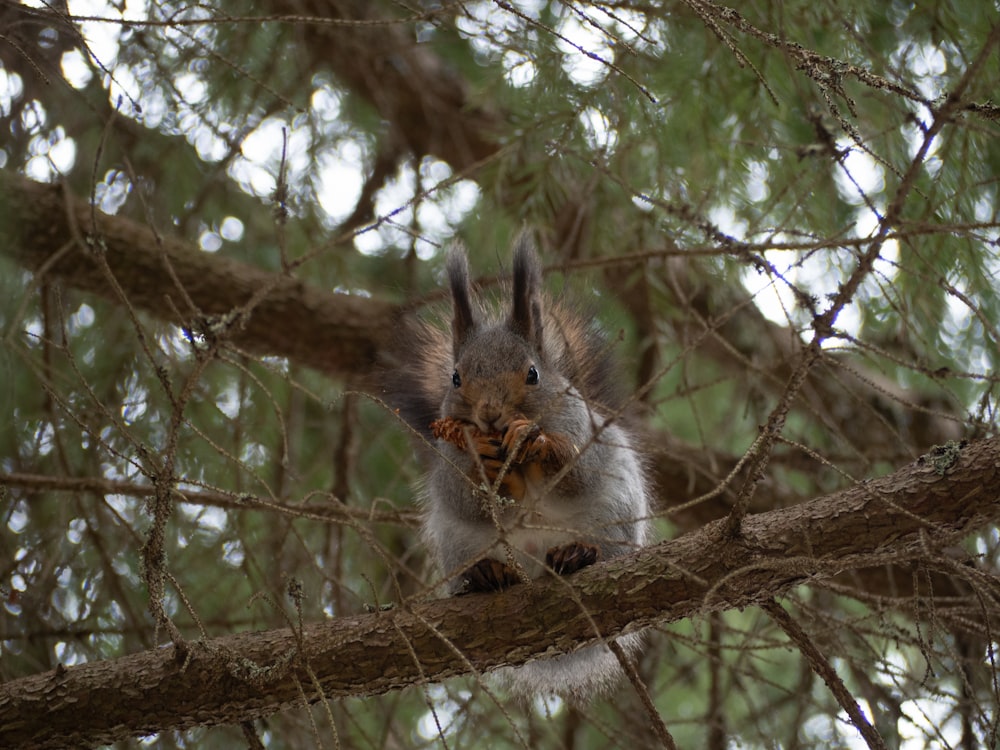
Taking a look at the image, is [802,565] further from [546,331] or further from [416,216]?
[416,216]

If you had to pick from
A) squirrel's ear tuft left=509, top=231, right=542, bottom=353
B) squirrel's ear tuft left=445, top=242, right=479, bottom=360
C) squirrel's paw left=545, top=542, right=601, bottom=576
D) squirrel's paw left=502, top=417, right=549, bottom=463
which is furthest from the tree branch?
squirrel's paw left=545, top=542, right=601, bottom=576

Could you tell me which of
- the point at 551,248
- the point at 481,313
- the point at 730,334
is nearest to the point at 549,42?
the point at 481,313

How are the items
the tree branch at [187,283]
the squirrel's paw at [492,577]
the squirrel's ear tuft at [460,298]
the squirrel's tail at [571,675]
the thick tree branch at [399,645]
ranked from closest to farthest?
the thick tree branch at [399,645]
the squirrel's paw at [492,577]
the squirrel's tail at [571,675]
the squirrel's ear tuft at [460,298]
the tree branch at [187,283]

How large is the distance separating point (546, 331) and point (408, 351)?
0.40 m

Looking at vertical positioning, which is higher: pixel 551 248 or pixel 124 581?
pixel 551 248

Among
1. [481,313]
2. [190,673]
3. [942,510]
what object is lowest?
[942,510]

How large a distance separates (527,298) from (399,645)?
1.02 metres

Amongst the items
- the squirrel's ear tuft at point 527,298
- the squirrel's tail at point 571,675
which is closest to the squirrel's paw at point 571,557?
the squirrel's tail at point 571,675

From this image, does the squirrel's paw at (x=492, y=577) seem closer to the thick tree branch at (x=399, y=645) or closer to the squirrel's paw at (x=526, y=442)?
the thick tree branch at (x=399, y=645)

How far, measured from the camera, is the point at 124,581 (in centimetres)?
264

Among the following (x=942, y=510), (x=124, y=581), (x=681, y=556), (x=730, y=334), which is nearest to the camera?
(x=942, y=510)

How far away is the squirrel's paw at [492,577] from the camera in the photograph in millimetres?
2055

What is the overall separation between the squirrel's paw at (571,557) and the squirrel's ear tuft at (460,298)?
700 millimetres

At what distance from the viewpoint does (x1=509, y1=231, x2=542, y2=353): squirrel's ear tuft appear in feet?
8.20
